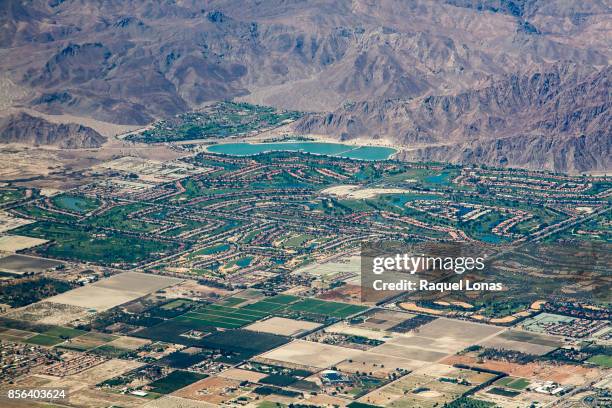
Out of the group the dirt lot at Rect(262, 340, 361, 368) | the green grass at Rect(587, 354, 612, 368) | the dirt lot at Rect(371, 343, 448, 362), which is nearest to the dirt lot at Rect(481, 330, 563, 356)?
the green grass at Rect(587, 354, 612, 368)

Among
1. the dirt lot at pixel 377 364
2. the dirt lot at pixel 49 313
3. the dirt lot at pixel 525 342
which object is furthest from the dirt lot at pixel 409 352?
the dirt lot at pixel 49 313

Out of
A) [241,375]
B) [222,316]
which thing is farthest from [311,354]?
[222,316]

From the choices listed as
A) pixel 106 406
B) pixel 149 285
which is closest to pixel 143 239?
pixel 149 285

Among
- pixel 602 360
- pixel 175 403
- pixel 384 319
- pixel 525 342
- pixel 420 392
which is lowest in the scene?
pixel 175 403

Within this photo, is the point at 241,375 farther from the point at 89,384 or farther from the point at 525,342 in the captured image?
the point at 525,342

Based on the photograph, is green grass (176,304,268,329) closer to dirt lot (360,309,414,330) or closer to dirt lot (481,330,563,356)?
dirt lot (360,309,414,330)

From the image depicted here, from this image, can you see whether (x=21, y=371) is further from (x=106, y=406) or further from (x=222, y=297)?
(x=222, y=297)
